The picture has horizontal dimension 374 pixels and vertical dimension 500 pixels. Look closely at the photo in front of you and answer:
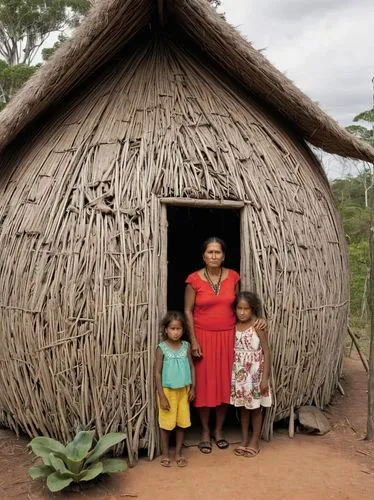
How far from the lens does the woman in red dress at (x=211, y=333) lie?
13.8 ft

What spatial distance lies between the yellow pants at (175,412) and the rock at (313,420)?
1.20 metres

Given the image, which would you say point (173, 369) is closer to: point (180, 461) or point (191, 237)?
point (180, 461)

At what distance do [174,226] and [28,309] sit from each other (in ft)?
11.5

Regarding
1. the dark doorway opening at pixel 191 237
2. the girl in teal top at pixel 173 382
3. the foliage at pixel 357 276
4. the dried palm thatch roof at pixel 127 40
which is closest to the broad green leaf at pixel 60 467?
the girl in teal top at pixel 173 382

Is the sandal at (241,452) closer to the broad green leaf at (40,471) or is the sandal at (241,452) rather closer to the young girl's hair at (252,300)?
the young girl's hair at (252,300)

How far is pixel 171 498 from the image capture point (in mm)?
3479

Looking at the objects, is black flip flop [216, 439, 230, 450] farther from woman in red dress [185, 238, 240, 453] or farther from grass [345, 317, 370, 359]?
grass [345, 317, 370, 359]

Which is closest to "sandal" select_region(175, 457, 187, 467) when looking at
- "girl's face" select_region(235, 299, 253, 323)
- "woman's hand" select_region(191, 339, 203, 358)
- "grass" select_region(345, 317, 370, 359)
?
"woman's hand" select_region(191, 339, 203, 358)

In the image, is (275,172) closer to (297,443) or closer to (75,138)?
(75,138)

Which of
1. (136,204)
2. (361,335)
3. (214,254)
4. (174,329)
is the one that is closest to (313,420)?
(174,329)

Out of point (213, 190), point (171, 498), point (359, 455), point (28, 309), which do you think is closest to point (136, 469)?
point (171, 498)

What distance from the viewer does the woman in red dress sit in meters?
4.20

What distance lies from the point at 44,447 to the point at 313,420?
7.79 ft

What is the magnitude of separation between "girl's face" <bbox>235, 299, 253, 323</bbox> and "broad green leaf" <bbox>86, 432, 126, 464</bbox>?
1284 mm
